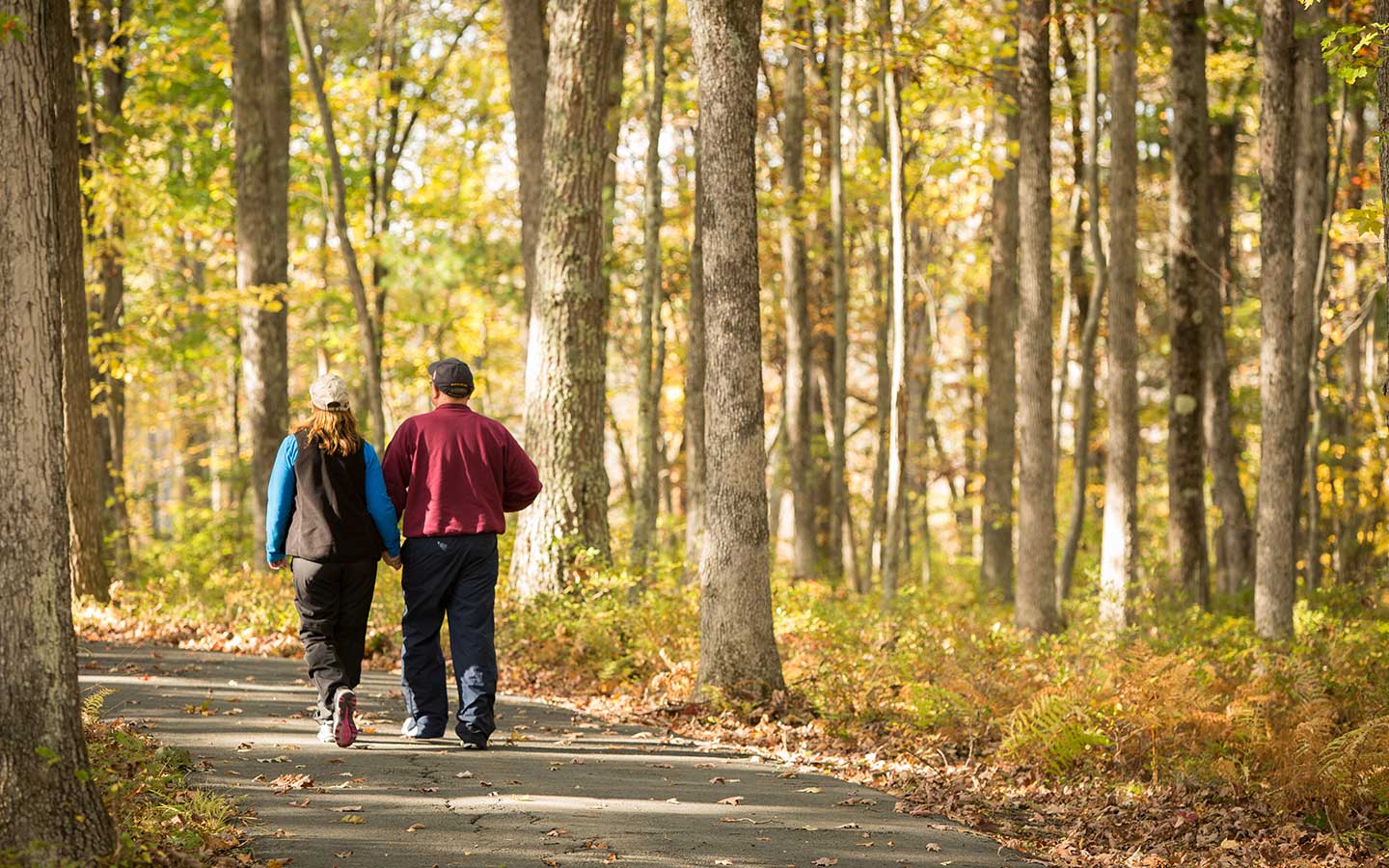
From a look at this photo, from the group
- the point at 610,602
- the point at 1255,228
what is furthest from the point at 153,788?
the point at 1255,228

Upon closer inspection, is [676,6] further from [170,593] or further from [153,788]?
[153,788]

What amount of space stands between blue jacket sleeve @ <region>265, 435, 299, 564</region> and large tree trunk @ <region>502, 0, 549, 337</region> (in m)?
7.88

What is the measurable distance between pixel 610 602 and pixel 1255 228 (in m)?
22.0

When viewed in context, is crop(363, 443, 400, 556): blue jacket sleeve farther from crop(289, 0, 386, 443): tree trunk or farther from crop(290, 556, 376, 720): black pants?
crop(289, 0, 386, 443): tree trunk

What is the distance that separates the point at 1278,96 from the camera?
40.5 feet

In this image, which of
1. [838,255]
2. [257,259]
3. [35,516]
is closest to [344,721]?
[35,516]

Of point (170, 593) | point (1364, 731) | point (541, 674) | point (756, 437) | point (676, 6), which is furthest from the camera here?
point (676, 6)

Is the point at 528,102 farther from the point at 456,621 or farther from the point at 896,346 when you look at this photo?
the point at 456,621

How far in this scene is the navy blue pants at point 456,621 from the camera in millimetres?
8227

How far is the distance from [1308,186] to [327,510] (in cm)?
1428

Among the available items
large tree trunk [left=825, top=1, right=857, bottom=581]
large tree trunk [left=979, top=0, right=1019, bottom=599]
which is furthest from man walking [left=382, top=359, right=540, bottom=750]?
large tree trunk [left=979, top=0, right=1019, bottom=599]

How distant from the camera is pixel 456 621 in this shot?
27.1ft

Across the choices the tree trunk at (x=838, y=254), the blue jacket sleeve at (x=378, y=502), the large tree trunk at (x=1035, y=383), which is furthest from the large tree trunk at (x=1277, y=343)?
the blue jacket sleeve at (x=378, y=502)

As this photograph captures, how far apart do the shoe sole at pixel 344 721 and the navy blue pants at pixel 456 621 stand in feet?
1.46
